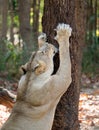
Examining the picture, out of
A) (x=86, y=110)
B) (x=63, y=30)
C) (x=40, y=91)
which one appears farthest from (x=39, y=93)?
(x=86, y=110)

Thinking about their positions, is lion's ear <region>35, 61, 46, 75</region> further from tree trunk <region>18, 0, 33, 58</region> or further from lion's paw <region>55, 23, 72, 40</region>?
tree trunk <region>18, 0, 33, 58</region>

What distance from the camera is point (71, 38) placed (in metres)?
7.13

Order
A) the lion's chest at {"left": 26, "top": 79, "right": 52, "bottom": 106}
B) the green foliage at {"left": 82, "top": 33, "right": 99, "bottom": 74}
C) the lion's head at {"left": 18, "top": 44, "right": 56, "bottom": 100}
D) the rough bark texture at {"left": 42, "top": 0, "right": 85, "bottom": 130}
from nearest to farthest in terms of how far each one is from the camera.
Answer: the lion's chest at {"left": 26, "top": 79, "right": 52, "bottom": 106}, the lion's head at {"left": 18, "top": 44, "right": 56, "bottom": 100}, the rough bark texture at {"left": 42, "top": 0, "right": 85, "bottom": 130}, the green foliage at {"left": 82, "top": 33, "right": 99, "bottom": 74}

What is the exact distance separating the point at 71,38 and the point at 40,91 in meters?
1.04

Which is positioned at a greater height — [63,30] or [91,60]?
[63,30]

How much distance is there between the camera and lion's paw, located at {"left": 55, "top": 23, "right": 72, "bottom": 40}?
270 inches

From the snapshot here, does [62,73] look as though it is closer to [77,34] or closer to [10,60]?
[77,34]

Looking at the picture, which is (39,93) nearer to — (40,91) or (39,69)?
(40,91)

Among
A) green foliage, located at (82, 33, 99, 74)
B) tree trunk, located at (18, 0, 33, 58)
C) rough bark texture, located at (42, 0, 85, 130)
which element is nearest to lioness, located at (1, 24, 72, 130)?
rough bark texture, located at (42, 0, 85, 130)

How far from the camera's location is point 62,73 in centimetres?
672

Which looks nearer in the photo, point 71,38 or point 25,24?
point 71,38

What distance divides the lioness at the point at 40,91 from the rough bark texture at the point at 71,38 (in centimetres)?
26

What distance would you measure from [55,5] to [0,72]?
9086 mm

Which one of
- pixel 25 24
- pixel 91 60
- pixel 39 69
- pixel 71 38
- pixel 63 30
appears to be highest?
pixel 63 30
